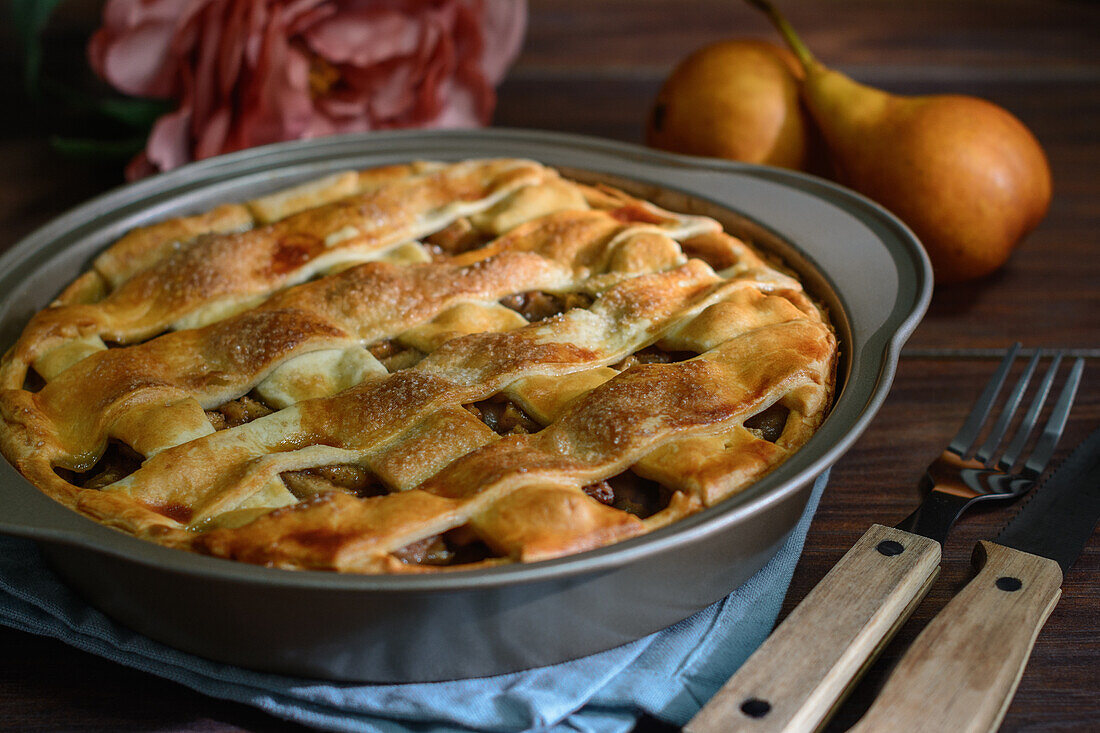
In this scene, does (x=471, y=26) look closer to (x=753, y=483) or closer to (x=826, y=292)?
(x=826, y=292)

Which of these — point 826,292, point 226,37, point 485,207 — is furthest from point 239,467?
point 226,37

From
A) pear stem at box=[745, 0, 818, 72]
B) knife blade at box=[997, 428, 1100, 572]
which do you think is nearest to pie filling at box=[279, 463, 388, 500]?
knife blade at box=[997, 428, 1100, 572]

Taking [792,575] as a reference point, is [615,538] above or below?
above

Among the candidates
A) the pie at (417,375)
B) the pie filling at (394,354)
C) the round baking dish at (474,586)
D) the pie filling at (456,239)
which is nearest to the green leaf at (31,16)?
the pie at (417,375)

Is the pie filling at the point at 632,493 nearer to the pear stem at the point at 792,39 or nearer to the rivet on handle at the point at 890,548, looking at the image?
the rivet on handle at the point at 890,548

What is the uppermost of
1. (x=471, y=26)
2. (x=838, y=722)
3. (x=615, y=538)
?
(x=471, y=26)

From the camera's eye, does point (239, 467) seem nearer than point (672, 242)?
Yes
